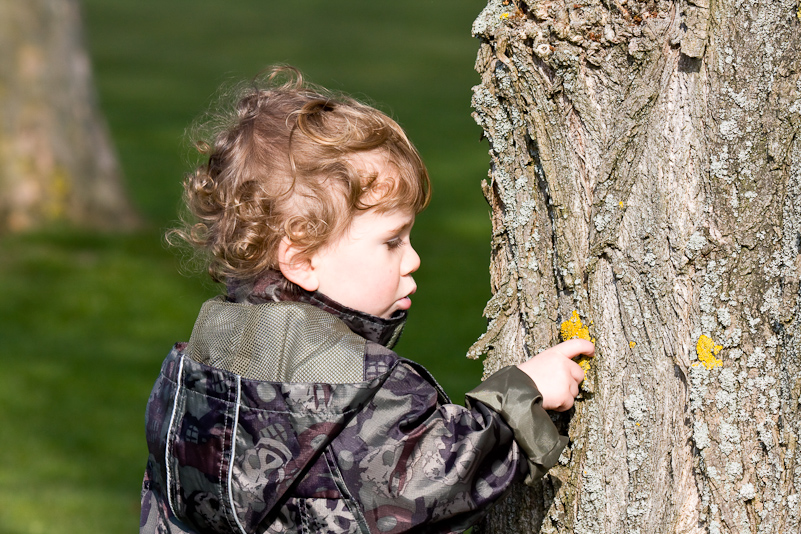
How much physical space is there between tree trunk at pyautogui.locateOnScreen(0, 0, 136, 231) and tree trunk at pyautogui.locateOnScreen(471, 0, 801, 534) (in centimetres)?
608

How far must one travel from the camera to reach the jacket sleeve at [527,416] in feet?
5.95

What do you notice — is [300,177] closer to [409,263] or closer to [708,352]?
[409,263]

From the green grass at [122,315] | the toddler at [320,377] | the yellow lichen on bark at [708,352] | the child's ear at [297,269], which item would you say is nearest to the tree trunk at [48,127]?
the green grass at [122,315]

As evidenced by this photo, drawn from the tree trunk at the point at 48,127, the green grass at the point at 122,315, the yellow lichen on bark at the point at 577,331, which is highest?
the yellow lichen on bark at the point at 577,331

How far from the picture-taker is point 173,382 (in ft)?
6.42

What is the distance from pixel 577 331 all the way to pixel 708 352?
273mm

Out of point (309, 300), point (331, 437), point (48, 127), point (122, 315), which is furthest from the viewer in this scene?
point (48, 127)

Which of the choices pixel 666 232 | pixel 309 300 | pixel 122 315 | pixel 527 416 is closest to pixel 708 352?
pixel 666 232

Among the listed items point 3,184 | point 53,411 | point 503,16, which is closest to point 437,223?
point 3,184

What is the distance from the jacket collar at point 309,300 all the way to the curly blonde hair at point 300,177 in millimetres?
25

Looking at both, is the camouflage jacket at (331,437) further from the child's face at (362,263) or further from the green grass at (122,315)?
the green grass at (122,315)

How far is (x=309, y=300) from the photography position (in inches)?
78.7

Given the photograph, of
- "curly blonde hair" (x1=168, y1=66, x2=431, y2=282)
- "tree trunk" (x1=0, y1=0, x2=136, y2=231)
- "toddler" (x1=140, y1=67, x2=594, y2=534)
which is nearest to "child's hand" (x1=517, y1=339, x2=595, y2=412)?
"toddler" (x1=140, y1=67, x2=594, y2=534)

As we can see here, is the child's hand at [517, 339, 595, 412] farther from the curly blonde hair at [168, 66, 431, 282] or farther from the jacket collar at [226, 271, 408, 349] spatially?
the curly blonde hair at [168, 66, 431, 282]
